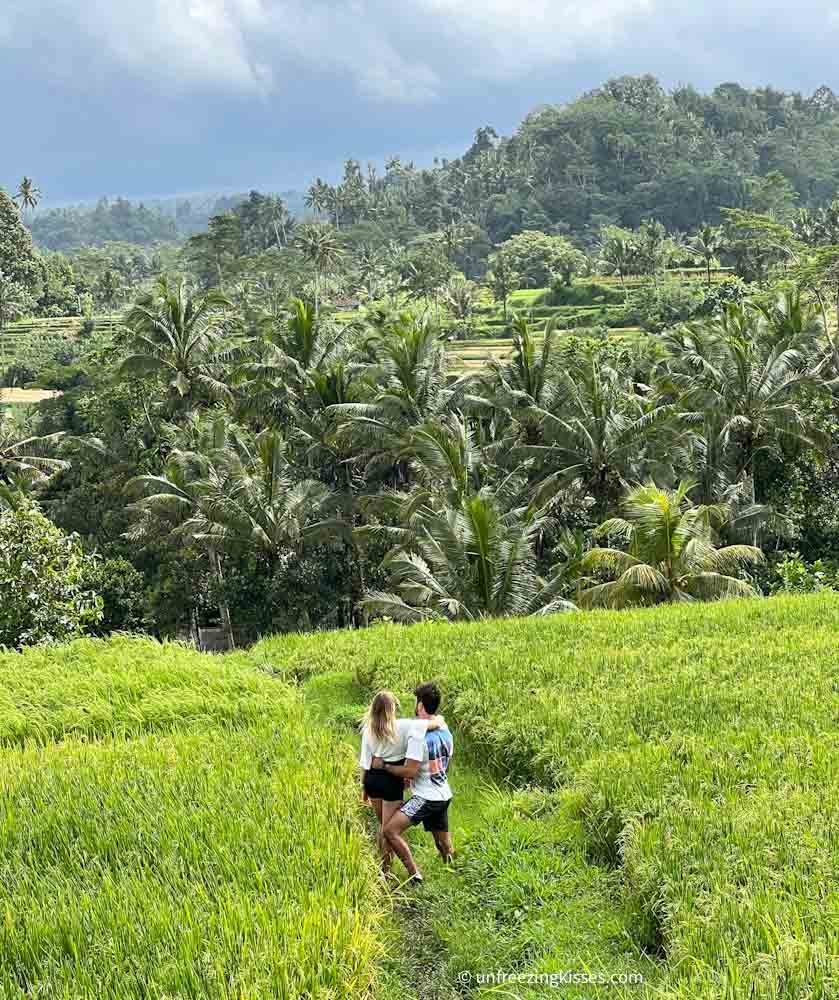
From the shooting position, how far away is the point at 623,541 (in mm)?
18656

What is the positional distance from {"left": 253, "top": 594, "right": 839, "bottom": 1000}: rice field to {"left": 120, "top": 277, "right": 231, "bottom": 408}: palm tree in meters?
17.0

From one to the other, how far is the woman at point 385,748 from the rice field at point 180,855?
24 cm

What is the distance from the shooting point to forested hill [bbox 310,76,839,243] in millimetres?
113750

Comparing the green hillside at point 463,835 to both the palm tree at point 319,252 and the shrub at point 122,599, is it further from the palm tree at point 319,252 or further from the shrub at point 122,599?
the palm tree at point 319,252

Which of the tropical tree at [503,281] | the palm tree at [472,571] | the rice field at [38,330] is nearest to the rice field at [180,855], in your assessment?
the palm tree at [472,571]

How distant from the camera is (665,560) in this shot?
1395 cm

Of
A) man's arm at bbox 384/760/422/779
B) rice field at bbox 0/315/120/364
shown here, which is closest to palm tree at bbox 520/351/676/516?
man's arm at bbox 384/760/422/779

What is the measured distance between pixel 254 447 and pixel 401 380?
4.24m

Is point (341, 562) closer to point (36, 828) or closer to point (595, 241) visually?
point (36, 828)

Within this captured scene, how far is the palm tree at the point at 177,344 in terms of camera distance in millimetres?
27594

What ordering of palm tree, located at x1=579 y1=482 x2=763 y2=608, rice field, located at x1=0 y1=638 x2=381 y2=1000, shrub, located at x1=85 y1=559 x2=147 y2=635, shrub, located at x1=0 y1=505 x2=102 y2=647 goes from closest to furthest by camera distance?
rice field, located at x1=0 y1=638 x2=381 y2=1000 → palm tree, located at x1=579 y1=482 x2=763 y2=608 → shrub, located at x1=0 y1=505 x2=102 y2=647 → shrub, located at x1=85 y1=559 x2=147 y2=635

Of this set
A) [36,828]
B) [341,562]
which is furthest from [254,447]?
[36,828]

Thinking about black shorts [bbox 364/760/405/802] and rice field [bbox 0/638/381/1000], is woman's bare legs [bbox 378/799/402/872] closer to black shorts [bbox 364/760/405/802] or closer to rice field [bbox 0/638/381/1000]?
black shorts [bbox 364/760/405/802]

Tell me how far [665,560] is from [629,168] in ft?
395
